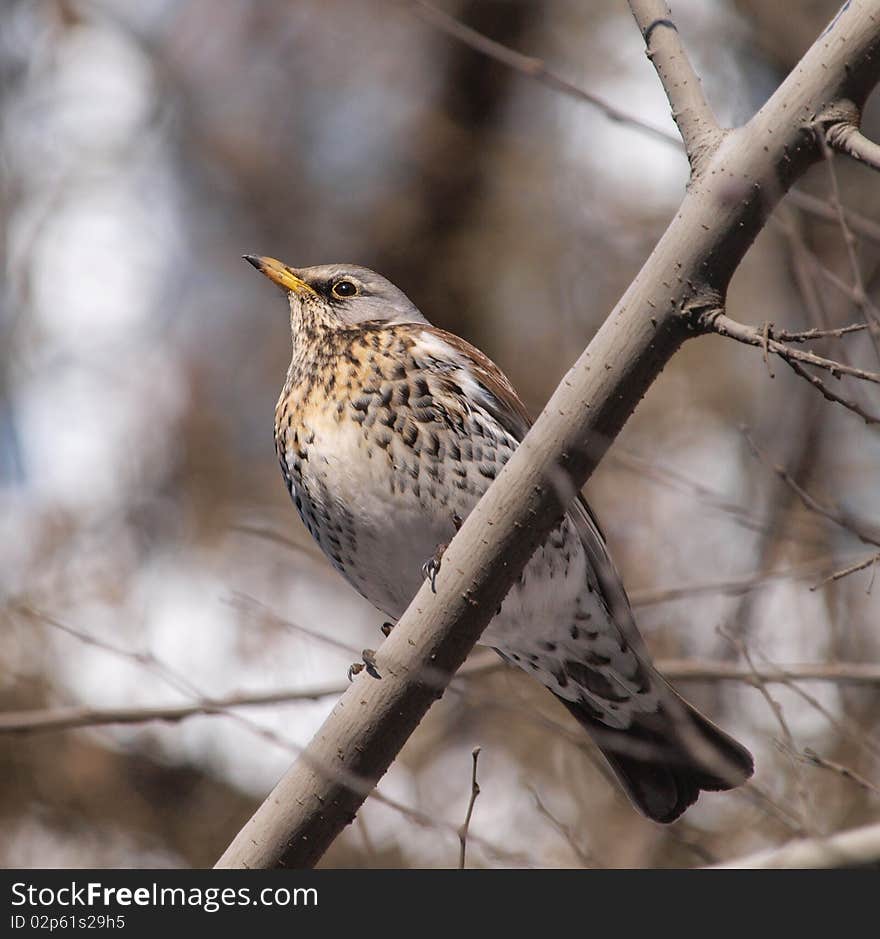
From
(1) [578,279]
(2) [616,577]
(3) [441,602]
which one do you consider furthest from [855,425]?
(3) [441,602]

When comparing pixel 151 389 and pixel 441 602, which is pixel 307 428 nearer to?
pixel 441 602

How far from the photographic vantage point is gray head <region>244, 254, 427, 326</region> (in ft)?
16.5

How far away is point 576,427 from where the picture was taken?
10.1 feet

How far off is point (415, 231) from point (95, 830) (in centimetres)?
431

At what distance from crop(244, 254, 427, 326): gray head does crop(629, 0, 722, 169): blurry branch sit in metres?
1.80

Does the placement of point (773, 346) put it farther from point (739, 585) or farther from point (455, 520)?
point (739, 585)

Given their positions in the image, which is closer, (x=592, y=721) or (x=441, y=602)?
(x=441, y=602)

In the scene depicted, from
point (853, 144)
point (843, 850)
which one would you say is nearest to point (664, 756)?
point (843, 850)

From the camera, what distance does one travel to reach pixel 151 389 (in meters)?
8.55

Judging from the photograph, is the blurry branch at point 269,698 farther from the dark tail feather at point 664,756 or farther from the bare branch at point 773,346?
the bare branch at point 773,346

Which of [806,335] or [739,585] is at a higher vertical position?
[806,335]

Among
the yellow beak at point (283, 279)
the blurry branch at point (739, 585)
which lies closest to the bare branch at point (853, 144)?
the blurry branch at point (739, 585)

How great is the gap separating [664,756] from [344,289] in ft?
7.04

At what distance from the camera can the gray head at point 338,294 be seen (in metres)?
5.03
